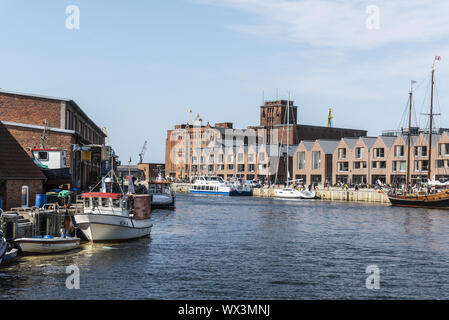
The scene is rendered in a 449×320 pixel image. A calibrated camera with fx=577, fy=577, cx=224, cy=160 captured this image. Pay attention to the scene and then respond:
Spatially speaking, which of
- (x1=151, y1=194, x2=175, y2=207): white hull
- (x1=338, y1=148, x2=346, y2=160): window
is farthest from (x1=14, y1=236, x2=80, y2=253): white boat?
(x1=338, y1=148, x2=346, y2=160): window

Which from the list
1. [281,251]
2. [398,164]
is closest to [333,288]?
[281,251]

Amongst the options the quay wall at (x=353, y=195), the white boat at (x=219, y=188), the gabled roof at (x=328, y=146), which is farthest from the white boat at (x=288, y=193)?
the gabled roof at (x=328, y=146)

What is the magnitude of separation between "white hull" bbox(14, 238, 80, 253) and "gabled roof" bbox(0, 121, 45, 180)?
7392mm

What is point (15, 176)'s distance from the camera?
39375 millimetres

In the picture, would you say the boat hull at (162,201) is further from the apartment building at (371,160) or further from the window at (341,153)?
the window at (341,153)

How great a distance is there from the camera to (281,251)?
38812 mm

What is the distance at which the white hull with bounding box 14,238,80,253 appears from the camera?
105ft

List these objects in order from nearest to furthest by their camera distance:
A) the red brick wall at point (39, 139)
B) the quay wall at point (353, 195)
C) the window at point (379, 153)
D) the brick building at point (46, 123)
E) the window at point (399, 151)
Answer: the red brick wall at point (39, 139) < the brick building at point (46, 123) < the quay wall at point (353, 195) < the window at point (399, 151) < the window at point (379, 153)

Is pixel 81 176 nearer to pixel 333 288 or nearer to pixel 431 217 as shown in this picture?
pixel 431 217

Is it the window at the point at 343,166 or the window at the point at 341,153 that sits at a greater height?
the window at the point at 341,153

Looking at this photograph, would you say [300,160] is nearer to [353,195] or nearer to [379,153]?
[379,153]

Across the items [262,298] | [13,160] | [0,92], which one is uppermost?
[0,92]

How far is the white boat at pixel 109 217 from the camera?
38.5m
